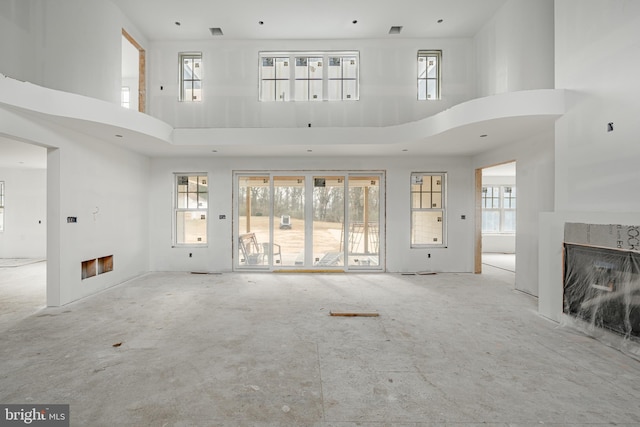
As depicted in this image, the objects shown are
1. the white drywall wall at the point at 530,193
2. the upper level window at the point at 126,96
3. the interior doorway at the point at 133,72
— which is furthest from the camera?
the upper level window at the point at 126,96

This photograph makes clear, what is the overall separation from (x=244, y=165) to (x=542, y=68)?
6.05 metres

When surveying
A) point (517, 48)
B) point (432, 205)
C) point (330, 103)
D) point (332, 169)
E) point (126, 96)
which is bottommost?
point (432, 205)

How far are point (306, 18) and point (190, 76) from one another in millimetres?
3008

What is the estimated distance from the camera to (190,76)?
21.8 ft

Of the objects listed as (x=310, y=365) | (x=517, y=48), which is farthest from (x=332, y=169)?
(x=310, y=365)

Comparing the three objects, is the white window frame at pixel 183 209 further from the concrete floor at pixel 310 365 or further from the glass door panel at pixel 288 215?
the concrete floor at pixel 310 365

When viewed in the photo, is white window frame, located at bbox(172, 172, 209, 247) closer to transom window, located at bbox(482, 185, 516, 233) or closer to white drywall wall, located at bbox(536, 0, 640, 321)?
white drywall wall, located at bbox(536, 0, 640, 321)

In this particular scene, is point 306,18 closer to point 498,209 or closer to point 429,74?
point 429,74

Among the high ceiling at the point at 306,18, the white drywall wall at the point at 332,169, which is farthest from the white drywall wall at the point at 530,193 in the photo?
the high ceiling at the point at 306,18

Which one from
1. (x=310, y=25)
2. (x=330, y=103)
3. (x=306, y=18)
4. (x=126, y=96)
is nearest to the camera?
(x=306, y=18)

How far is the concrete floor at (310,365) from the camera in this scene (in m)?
2.08

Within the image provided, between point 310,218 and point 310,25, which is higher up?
point 310,25

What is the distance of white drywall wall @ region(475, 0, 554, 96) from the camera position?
15.8ft

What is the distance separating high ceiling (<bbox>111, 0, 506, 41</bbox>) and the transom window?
612 cm
